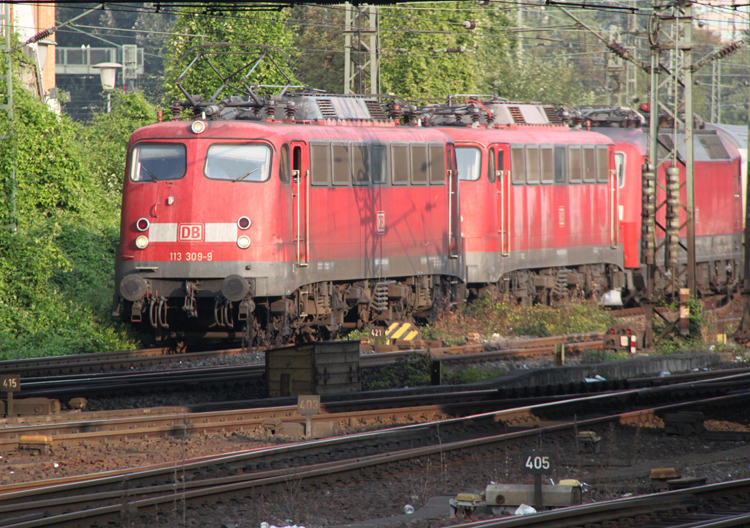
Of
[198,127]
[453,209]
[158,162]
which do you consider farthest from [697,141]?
[158,162]

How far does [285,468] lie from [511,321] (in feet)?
39.9

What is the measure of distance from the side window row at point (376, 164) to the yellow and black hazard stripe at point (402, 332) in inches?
98.3

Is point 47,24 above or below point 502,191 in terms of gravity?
above

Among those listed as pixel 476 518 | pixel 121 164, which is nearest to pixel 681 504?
pixel 476 518

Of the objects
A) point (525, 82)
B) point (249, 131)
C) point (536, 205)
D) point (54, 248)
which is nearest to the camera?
point (249, 131)

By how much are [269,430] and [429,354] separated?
17.0ft

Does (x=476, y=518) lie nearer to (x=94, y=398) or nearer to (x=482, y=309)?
(x=94, y=398)

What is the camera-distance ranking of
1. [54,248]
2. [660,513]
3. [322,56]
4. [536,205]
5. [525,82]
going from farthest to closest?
[525,82], [322,56], [536,205], [54,248], [660,513]

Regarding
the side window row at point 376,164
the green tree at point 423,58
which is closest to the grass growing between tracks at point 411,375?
the side window row at point 376,164

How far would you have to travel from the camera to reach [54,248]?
19.9m

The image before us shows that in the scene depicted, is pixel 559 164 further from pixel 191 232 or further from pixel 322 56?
pixel 322 56

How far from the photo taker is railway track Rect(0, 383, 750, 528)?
25.1 feet

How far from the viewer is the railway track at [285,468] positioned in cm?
766

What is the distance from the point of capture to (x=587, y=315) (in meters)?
22.3
